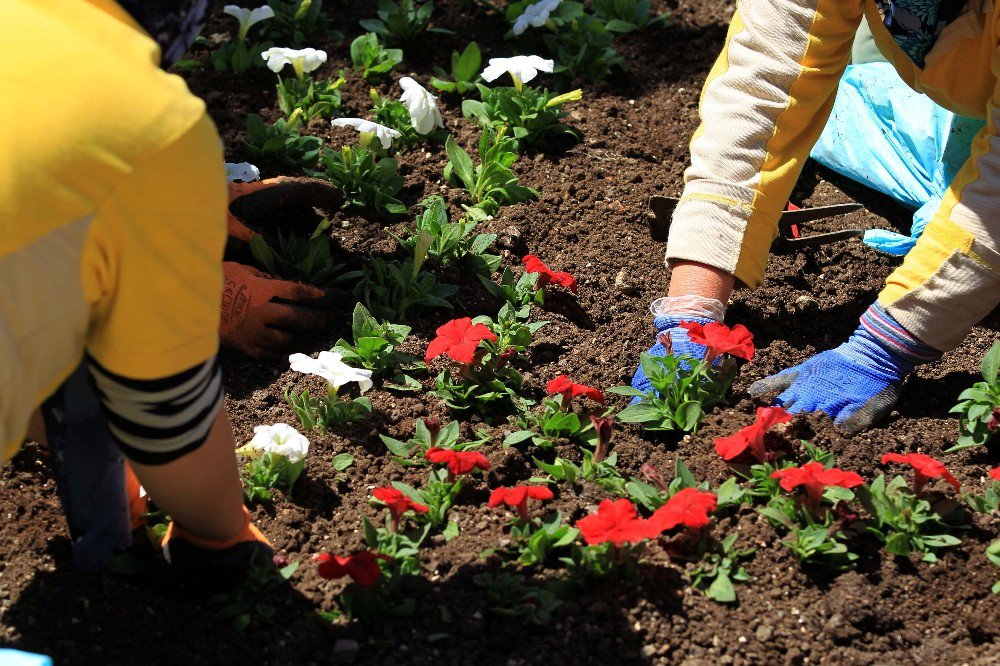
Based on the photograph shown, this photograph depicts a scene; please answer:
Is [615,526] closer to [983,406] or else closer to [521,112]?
[983,406]

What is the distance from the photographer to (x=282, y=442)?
2.23 m

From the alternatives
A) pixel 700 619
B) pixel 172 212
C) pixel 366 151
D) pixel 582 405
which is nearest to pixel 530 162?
pixel 366 151

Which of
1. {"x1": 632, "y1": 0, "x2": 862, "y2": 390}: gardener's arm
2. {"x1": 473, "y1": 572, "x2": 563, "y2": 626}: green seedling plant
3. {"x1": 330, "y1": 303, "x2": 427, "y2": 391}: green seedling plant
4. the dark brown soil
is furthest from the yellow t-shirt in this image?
{"x1": 632, "y1": 0, "x2": 862, "y2": 390}: gardener's arm

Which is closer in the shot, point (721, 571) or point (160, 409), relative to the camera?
point (160, 409)

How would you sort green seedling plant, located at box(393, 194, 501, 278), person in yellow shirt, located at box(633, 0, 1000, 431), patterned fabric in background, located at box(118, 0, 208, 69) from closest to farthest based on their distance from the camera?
patterned fabric in background, located at box(118, 0, 208, 69), person in yellow shirt, located at box(633, 0, 1000, 431), green seedling plant, located at box(393, 194, 501, 278)

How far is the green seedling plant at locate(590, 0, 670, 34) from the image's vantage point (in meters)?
3.97

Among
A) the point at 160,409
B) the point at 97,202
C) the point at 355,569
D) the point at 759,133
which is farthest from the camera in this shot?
the point at 759,133

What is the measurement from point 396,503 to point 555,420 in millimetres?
484

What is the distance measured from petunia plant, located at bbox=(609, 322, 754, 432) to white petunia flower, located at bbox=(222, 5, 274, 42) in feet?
6.31

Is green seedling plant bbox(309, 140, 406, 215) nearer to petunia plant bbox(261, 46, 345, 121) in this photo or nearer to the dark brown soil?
the dark brown soil

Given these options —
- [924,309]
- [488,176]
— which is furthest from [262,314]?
[924,309]

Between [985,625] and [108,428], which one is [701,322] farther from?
[108,428]

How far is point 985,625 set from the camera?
1966 mm

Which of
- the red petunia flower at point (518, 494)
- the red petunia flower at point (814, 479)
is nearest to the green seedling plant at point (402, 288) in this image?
the red petunia flower at point (518, 494)
